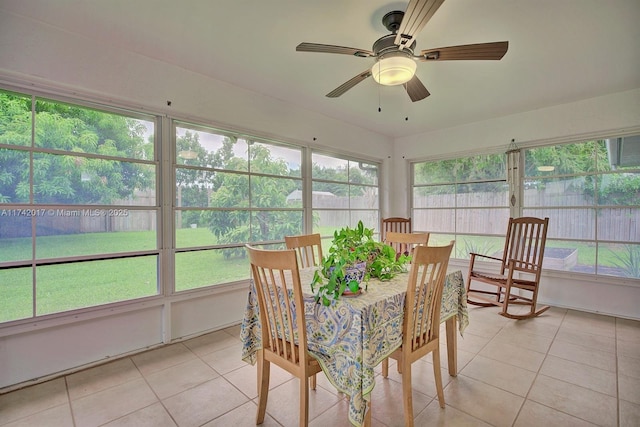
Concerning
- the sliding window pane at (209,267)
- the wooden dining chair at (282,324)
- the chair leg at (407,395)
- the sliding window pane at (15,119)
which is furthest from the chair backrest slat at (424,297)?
the sliding window pane at (15,119)

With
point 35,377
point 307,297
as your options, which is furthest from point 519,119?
point 35,377

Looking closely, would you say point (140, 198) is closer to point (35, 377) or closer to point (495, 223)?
point (35, 377)

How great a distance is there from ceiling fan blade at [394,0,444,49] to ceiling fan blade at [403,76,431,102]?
1.52 feet

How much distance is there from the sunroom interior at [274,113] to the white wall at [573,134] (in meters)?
0.02

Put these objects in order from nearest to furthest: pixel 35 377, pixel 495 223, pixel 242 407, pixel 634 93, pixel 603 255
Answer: pixel 242 407 → pixel 35 377 → pixel 634 93 → pixel 603 255 → pixel 495 223

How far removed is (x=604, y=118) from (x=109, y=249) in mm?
5343

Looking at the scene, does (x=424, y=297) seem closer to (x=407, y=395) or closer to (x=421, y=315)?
(x=421, y=315)

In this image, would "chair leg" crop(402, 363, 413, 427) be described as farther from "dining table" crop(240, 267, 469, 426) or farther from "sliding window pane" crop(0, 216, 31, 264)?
"sliding window pane" crop(0, 216, 31, 264)

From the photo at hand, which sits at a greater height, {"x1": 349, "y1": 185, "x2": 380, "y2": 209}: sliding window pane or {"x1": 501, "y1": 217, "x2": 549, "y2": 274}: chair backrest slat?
{"x1": 349, "y1": 185, "x2": 380, "y2": 209}: sliding window pane

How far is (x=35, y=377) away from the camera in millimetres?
2109

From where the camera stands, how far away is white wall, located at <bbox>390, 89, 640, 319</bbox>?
331 cm

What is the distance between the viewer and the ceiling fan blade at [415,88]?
2.24 meters

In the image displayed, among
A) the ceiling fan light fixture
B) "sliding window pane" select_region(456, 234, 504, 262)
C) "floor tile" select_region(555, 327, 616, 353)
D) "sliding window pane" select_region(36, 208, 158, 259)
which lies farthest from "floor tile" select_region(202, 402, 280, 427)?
"sliding window pane" select_region(456, 234, 504, 262)

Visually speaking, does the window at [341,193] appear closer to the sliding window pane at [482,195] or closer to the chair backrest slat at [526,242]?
the sliding window pane at [482,195]
